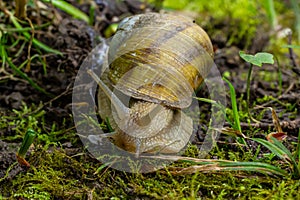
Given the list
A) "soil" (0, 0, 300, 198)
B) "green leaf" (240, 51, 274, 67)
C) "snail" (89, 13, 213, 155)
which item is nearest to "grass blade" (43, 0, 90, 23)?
"soil" (0, 0, 300, 198)

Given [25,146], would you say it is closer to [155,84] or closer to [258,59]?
[155,84]

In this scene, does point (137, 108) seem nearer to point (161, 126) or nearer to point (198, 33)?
point (161, 126)

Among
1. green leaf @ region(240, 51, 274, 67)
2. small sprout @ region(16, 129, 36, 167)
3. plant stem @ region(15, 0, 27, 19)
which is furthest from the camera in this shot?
plant stem @ region(15, 0, 27, 19)

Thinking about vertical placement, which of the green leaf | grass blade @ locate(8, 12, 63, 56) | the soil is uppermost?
the green leaf

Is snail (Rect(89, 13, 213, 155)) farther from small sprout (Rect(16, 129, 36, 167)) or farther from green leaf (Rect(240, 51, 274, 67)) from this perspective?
small sprout (Rect(16, 129, 36, 167))

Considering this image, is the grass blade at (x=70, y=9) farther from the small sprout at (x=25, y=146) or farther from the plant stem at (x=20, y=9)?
the small sprout at (x=25, y=146)

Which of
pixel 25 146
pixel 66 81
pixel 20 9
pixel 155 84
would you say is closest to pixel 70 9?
pixel 20 9

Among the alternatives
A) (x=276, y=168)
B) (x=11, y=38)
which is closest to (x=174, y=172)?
(x=276, y=168)
